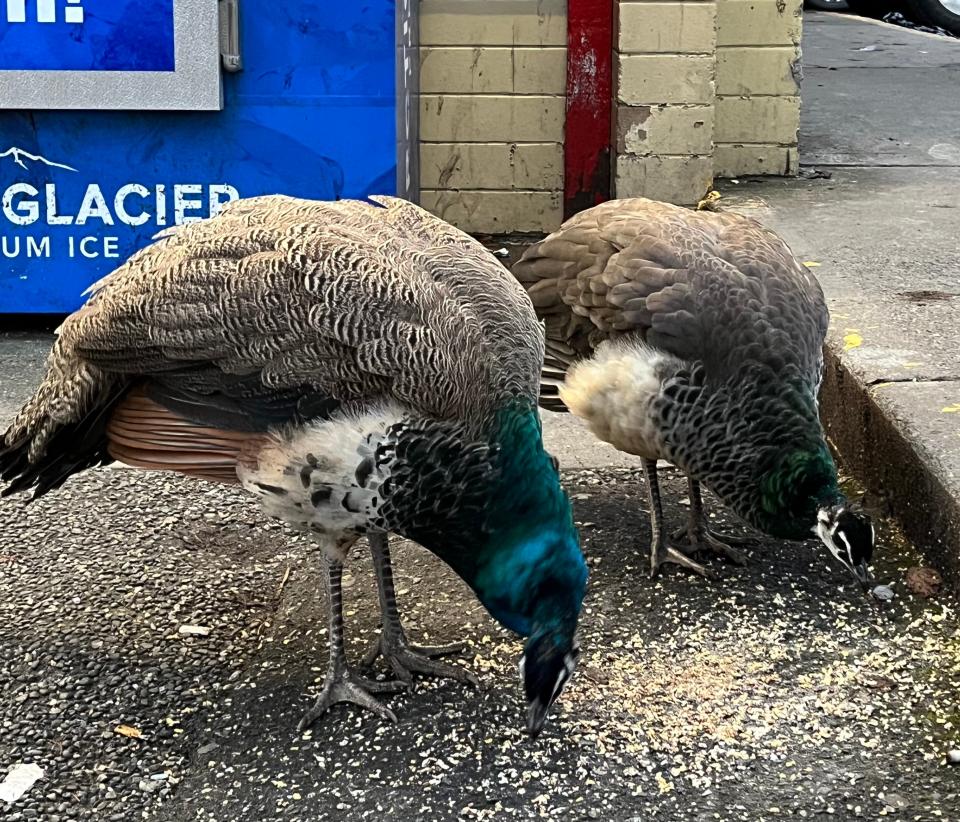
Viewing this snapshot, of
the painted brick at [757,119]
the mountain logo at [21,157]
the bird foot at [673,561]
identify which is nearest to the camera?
the bird foot at [673,561]

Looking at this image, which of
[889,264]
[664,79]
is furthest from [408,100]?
[889,264]

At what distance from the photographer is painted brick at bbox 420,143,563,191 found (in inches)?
260

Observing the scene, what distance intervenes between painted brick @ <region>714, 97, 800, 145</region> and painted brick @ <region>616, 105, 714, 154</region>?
1.74ft

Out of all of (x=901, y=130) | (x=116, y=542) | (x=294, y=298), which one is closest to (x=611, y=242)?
(x=294, y=298)

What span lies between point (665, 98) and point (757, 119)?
0.81 metres

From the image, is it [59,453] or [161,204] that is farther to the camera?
[161,204]

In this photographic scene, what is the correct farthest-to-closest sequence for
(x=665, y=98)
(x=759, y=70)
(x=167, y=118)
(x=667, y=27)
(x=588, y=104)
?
(x=759, y=70) < (x=588, y=104) < (x=665, y=98) < (x=667, y=27) < (x=167, y=118)

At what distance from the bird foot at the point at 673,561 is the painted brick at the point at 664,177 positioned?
288cm

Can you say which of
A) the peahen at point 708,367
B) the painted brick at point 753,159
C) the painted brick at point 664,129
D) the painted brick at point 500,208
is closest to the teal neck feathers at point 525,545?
the peahen at point 708,367

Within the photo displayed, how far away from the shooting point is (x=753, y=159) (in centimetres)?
695

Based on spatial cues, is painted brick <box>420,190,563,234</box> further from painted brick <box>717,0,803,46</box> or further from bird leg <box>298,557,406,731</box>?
bird leg <box>298,557,406,731</box>

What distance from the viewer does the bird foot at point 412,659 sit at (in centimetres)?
333

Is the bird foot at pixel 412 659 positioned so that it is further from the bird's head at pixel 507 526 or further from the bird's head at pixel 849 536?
the bird's head at pixel 849 536

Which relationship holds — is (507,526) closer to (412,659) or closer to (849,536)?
(412,659)
